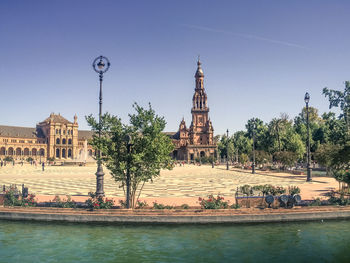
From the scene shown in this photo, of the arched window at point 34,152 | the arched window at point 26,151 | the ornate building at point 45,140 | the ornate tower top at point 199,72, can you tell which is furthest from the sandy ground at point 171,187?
the arched window at point 34,152

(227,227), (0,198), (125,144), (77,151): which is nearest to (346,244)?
(227,227)

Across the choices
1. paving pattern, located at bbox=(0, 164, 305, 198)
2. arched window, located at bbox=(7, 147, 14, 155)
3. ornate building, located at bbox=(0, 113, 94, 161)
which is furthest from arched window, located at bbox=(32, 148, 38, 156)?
paving pattern, located at bbox=(0, 164, 305, 198)

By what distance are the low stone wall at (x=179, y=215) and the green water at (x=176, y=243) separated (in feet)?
1.39

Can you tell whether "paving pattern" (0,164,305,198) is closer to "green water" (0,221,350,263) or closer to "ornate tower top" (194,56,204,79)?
"green water" (0,221,350,263)

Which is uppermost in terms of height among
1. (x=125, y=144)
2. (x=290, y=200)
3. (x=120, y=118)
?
(x=120, y=118)

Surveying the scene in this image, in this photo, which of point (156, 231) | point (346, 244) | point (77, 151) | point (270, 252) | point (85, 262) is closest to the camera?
point (85, 262)

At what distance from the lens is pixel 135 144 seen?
15602 mm

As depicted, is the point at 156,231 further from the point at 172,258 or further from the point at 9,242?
the point at 9,242

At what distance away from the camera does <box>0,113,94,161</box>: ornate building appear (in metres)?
138

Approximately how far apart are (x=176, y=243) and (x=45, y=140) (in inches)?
5862

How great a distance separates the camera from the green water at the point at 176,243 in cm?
1041

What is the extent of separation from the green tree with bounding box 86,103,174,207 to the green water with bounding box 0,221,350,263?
302 centimetres

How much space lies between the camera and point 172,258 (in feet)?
33.9

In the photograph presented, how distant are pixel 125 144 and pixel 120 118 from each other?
54.2 inches
